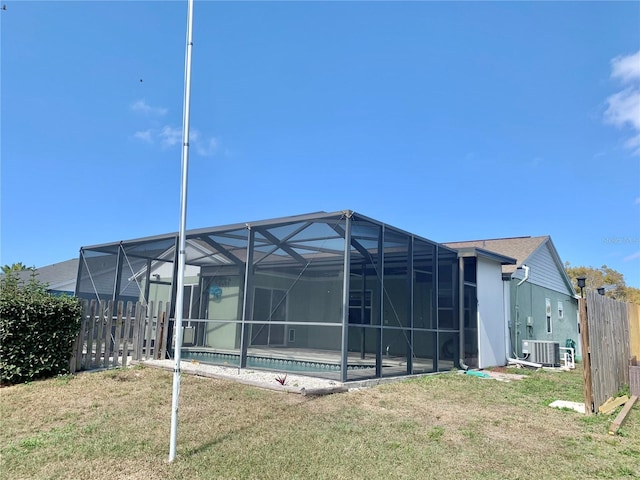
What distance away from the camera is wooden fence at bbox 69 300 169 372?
315 inches

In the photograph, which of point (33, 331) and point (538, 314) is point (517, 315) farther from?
point (33, 331)

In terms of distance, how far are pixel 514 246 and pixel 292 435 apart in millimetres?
→ 13733

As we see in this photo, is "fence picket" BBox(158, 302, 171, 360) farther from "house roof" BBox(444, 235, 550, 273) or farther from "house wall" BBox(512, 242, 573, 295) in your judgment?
"house wall" BBox(512, 242, 573, 295)

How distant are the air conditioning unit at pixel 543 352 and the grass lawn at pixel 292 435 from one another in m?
6.87

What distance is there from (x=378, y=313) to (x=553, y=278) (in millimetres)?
12529

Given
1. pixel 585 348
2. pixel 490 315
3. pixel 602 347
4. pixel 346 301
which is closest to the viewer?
pixel 585 348

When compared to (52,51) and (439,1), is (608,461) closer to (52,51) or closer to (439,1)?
(439,1)

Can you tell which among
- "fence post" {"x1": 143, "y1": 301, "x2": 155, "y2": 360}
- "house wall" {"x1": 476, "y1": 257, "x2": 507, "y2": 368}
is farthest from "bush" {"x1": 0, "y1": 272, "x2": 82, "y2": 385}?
"house wall" {"x1": 476, "y1": 257, "x2": 507, "y2": 368}

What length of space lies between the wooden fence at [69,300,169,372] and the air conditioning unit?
10.7 metres

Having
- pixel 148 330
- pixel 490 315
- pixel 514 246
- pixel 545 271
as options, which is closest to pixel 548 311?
pixel 545 271

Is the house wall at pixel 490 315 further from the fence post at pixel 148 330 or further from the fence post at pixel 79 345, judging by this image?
the fence post at pixel 79 345

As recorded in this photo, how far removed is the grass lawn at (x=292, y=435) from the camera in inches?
145

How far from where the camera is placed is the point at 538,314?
1548cm

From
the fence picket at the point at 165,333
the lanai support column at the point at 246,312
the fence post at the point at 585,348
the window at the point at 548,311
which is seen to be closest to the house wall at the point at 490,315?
the window at the point at 548,311
